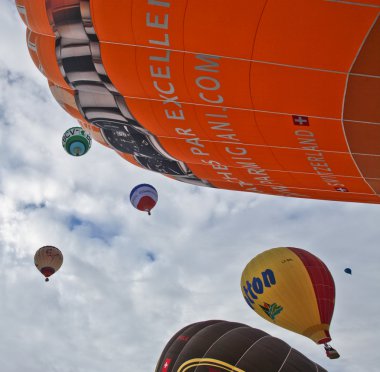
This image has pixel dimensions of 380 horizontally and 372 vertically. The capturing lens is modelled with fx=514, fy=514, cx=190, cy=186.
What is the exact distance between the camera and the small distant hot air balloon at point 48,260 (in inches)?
797

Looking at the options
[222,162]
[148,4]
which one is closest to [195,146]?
[222,162]

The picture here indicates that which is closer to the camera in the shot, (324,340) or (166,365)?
(324,340)

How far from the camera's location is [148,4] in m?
6.52

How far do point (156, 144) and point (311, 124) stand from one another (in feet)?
12.8

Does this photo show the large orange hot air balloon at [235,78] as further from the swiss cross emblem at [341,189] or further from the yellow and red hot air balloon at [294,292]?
the yellow and red hot air balloon at [294,292]

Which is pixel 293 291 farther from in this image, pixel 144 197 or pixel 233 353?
pixel 144 197

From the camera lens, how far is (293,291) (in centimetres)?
1317

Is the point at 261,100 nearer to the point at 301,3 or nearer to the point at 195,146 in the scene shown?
the point at 301,3

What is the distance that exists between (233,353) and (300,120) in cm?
739

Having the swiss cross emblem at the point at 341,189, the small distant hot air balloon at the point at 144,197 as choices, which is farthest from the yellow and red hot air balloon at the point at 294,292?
the small distant hot air balloon at the point at 144,197

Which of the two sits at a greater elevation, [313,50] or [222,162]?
[313,50]

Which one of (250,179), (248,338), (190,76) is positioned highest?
(190,76)

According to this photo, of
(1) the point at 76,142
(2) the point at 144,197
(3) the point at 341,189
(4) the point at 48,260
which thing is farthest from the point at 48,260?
(3) the point at 341,189

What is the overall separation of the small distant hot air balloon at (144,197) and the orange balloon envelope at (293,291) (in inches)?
221
